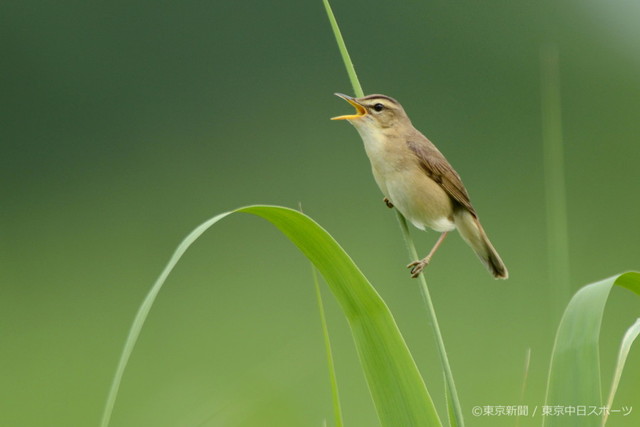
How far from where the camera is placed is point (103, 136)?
10.8 metres

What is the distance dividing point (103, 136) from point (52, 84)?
96cm

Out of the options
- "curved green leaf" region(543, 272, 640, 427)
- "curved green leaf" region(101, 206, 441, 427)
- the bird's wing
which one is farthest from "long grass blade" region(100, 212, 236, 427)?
the bird's wing

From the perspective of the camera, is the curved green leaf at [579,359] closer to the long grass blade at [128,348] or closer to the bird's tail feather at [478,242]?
the long grass blade at [128,348]

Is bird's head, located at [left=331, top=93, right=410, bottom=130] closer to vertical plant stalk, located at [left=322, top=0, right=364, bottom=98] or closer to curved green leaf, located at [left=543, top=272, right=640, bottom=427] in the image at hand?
vertical plant stalk, located at [left=322, top=0, right=364, bottom=98]

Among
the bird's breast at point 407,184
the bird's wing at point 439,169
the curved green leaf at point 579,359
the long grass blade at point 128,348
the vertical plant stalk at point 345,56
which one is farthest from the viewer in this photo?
the bird's wing at point 439,169

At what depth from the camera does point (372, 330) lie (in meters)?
1.43

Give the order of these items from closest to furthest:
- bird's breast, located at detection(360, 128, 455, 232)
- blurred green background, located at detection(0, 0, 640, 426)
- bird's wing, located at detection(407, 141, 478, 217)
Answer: bird's breast, located at detection(360, 128, 455, 232)
bird's wing, located at detection(407, 141, 478, 217)
blurred green background, located at detection(0, 0, 640, 426)

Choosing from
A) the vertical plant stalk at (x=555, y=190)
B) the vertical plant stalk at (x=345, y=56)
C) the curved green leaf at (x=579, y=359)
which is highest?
the vertical plant stalk at (x=345, y=56)

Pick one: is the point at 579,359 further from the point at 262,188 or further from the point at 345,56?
the point at 262,188

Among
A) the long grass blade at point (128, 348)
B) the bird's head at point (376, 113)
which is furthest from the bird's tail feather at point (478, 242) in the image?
the long grass blade at point (128, 348)

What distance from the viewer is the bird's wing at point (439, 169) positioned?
2328mm

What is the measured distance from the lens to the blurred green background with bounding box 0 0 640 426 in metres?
6.35

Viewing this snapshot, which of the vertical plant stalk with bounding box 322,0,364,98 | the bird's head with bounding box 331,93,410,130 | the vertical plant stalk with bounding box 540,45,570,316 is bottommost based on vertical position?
the vertical plant stalk with bounding box 540,45,570,316

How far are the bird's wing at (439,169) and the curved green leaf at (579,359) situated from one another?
38.0 inches
